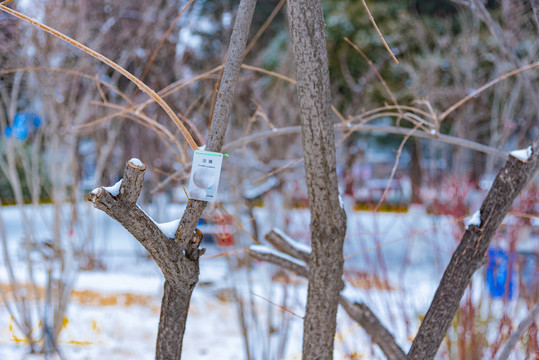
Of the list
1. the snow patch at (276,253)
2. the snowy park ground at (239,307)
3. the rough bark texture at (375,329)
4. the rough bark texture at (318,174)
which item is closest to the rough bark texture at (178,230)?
the rough bark texture at (318,174)

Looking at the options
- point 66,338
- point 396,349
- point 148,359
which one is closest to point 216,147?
point 396,349

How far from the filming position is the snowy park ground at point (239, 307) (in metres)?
3.05

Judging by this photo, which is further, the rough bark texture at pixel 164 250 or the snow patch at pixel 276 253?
the snow patch at pixel 276 253

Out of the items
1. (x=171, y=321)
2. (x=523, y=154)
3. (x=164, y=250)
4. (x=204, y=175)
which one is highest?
(x=523, y=154)

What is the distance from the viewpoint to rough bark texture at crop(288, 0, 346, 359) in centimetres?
110

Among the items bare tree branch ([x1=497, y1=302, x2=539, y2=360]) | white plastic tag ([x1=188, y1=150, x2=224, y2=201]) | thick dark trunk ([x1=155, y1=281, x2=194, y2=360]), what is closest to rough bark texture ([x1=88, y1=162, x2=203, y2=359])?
thick dark trunk ([x1=155, y1=281, x2=194, y2=360])

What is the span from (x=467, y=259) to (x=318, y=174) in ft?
1.32

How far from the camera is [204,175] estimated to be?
1.09 m

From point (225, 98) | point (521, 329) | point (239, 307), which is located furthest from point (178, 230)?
point (239, 307)

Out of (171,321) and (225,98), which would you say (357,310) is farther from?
(225,98)

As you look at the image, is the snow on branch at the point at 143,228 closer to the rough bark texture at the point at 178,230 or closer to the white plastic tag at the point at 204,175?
the rough bark texture at the point at 178,230

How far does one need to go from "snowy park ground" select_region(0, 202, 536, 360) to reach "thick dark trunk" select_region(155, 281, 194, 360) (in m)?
1.46

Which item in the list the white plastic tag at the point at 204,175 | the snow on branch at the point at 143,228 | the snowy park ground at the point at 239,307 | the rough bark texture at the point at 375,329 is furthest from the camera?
the snowy park ground at the point at 239,307

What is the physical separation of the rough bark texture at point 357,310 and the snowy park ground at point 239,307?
1150mm
